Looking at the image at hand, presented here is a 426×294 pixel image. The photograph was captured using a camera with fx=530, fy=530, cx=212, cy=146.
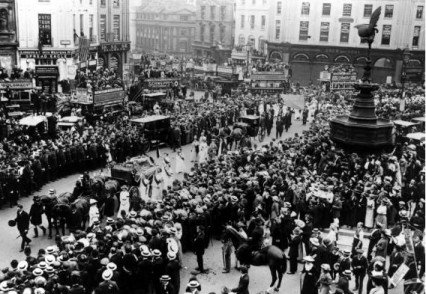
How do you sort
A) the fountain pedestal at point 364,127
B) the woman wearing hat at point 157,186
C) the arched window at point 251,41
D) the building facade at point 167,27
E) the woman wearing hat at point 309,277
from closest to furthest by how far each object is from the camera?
the woman wearing hat at point 309,277, the woman wearing hat at point 157,186, the fountain pedestal at point 364,127, the arched window at point 251,41, the building facade at point 167,27

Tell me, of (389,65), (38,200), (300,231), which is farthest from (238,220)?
(389,65)

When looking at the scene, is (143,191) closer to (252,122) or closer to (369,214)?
(369,214)

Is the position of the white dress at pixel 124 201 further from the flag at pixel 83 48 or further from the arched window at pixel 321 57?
the arched window at pixel 321 57

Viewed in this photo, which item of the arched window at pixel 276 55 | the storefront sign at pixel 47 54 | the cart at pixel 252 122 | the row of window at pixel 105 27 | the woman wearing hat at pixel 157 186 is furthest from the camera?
the arched window at pixel 276 55

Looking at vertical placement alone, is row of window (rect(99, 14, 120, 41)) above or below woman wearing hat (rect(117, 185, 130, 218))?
above

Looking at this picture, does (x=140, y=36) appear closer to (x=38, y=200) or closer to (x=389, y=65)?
(x=389, y=65)

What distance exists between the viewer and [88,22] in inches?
2050

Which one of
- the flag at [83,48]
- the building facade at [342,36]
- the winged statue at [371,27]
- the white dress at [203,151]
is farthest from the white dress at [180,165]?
the building facade at [342,36]

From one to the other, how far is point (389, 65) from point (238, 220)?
51.1 m

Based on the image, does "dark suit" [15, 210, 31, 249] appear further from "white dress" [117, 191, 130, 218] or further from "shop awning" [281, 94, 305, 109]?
"shop awning" [281, 94, 305, 109]

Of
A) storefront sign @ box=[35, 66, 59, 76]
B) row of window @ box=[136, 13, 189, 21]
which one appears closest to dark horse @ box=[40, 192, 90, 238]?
storefront sign @ box=[35, 66, 59, 76]

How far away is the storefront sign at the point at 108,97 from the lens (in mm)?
32562

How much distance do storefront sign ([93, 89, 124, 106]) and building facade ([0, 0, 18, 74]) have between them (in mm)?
13967

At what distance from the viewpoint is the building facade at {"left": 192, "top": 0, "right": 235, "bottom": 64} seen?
87.4 m
